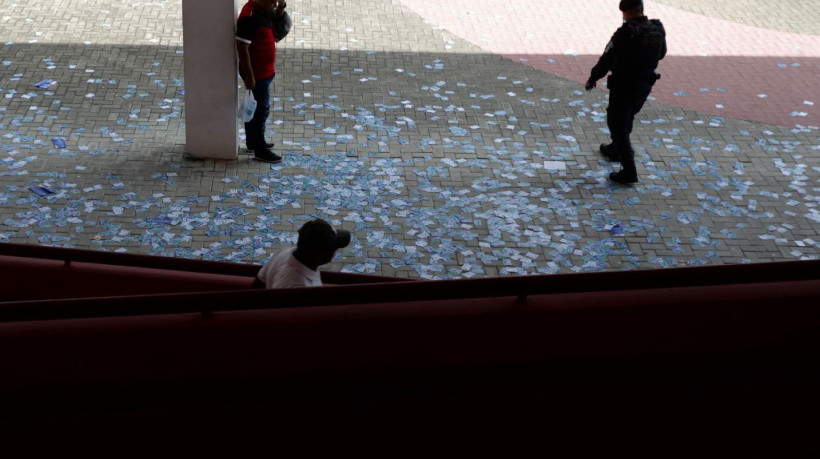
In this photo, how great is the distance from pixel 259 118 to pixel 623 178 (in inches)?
136

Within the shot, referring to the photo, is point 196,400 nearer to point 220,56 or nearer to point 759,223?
point 220,56

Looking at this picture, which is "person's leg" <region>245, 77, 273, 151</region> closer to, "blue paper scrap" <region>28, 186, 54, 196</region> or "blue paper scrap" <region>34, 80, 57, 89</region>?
"blue paper scrap" <region>28, 186, 54, 196</region>

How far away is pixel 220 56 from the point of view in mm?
8148

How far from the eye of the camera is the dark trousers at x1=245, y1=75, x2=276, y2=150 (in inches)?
327

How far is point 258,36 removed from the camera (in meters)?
8.00

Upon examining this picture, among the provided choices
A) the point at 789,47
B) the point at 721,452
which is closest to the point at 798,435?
the point at 721,452

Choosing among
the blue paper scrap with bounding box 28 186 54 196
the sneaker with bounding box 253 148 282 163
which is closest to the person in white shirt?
the blue paper scrap with bounding box 28 186 54 196

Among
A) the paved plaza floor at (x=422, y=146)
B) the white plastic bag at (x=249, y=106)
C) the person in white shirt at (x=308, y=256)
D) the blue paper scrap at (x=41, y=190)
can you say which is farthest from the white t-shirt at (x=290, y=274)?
the blue paper scrap at (x=41, y=190)

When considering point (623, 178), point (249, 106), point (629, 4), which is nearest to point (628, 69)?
point (629, 4)

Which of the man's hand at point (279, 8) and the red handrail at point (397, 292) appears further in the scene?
the man's hand at point (279, 8)

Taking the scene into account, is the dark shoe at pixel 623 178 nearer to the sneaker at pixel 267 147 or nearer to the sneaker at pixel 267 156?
the sneaker at pixel 267 156

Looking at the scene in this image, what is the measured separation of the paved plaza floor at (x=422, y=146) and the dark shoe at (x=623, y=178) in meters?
0.09

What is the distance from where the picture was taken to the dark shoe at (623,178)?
859cm

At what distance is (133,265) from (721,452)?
317cm
